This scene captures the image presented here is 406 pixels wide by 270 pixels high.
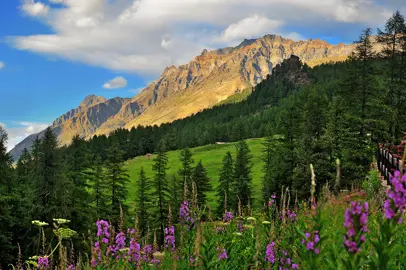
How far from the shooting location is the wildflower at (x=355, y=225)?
6.65ft

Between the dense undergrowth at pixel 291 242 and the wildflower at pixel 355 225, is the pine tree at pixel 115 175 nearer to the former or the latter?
the dense undergrowth at pixel 291 242

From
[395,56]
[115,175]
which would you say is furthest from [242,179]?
[395,56]

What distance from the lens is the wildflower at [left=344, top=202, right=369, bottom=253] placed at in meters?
2.03

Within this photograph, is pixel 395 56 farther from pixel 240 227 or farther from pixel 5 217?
pixel 5 217

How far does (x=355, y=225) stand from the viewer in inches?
81.4

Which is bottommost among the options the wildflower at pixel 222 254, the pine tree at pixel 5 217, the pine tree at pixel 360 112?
the pine tree at pixel 5 217

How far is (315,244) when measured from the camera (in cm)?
252

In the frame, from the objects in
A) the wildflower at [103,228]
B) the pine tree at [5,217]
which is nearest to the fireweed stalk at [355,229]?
the wildflower at [103,228]

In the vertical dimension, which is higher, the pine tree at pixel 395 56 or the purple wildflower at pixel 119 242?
the pine tree at pixel 395 56

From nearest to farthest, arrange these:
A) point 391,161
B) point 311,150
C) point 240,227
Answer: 1. point 240,227
2. point 391,161
3. point 311,150

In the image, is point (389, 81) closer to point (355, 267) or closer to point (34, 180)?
point (34, 180)

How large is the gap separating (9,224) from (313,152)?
2588 cm

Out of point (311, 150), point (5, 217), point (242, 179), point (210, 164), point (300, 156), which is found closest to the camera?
point (5, 217)

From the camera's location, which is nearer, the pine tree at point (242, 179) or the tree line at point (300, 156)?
the tree line at point (300, 156)
